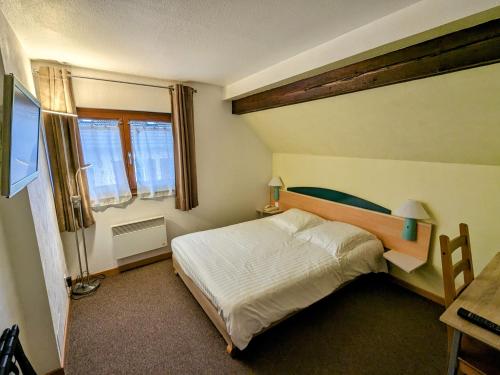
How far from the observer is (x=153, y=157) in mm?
2926

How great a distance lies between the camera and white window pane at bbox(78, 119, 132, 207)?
252cm

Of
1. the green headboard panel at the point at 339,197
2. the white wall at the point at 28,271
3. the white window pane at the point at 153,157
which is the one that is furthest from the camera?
the white window pane at the point at 153,157

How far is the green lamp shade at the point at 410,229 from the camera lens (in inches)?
89.9

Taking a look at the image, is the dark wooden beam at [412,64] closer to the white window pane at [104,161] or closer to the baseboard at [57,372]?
the white window pane at [104,161]

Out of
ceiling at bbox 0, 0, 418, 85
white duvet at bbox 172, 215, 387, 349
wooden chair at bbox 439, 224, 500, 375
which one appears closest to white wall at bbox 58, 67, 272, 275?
ceiling at bbox 0, 0, 418, 85

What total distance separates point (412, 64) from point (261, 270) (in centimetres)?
196

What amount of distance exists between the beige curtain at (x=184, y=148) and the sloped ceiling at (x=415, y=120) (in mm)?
1138

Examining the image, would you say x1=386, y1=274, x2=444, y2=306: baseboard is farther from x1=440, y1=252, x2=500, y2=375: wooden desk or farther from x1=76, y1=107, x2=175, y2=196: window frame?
x1=76, y1=107, x2=175, y2=196: window frame

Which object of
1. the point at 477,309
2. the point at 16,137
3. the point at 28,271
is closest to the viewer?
the point at 16,137

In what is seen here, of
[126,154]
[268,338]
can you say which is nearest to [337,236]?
[268,338]

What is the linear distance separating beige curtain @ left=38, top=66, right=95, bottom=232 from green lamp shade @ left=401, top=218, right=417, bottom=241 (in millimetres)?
3412

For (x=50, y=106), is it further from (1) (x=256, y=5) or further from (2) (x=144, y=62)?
(1) (x=256, y=5)

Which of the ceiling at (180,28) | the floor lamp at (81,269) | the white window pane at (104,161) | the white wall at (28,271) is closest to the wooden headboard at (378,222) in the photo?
the ceiling at (180,28)

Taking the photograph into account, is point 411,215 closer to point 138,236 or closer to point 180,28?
point 180,28
